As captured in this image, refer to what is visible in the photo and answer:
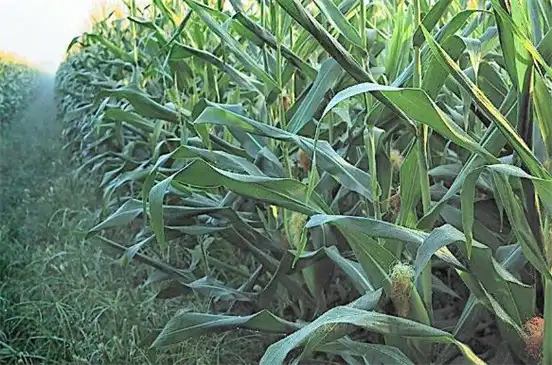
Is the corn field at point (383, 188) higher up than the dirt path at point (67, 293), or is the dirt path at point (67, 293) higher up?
the corn field at point (383, 188)

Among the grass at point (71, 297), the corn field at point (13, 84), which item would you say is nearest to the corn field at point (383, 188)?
the grass at point (71, 297)

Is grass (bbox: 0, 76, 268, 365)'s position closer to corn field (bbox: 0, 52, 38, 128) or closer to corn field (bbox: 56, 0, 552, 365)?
corn field (bbox: 56, 0, 552, 365)

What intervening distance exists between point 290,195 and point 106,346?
0.53 meters

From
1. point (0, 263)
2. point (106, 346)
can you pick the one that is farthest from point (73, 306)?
point (0, 263)

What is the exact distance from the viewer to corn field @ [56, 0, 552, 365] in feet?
1.88

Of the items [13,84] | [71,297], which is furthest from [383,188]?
[13,84]

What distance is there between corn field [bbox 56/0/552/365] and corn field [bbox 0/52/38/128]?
1.52 metres

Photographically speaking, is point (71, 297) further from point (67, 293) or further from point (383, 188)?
point (383, 188)

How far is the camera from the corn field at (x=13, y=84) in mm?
2602

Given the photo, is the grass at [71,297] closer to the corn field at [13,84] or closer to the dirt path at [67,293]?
the dirt path at [67,293]

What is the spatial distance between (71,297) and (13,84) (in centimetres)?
168

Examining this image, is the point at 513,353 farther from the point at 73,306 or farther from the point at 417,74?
the point at 73,306

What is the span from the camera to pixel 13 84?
283 cm

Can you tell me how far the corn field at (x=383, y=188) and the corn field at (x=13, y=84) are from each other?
1.52 meters
